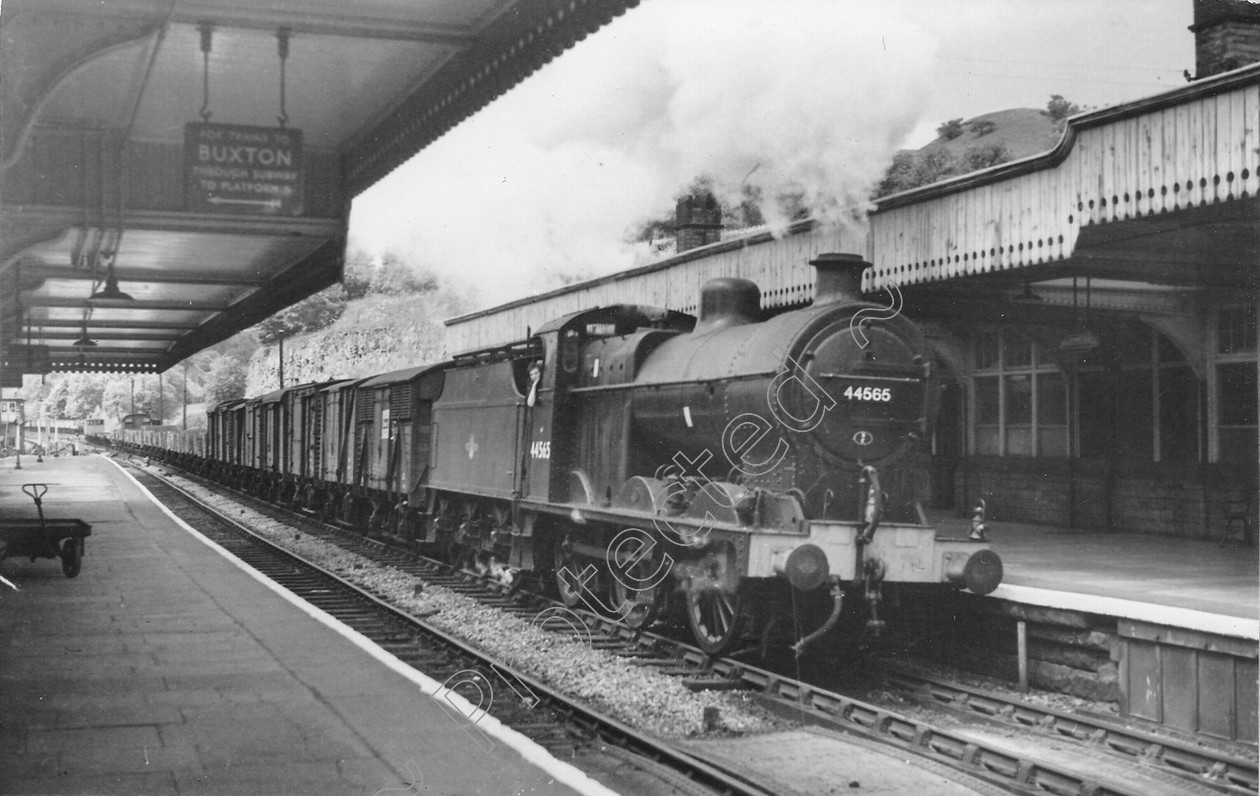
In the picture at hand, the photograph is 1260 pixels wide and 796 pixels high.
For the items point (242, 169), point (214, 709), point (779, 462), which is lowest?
point (214, 709)

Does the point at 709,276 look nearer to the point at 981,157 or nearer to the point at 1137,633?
the point at 1137,633

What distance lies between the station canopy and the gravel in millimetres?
3903

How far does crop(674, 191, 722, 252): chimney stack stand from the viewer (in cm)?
1778

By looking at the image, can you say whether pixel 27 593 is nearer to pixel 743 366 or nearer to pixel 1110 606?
pixel 743 366

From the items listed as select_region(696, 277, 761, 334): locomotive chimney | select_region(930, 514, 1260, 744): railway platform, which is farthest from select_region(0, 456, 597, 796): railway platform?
select_region(930, 514, 1260, 744): railway platform

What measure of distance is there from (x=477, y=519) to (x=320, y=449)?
9.50 meters

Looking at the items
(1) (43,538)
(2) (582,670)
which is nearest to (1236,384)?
(2) (582,670)

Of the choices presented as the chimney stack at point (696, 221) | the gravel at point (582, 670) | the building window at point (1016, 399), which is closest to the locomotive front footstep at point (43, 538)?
the gravel at point (582, 670)

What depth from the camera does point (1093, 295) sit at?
1281cm

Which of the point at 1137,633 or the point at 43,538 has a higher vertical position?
the point at 43,538

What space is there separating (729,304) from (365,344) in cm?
5114

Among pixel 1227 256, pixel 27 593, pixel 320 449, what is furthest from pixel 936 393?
pixel 320 449

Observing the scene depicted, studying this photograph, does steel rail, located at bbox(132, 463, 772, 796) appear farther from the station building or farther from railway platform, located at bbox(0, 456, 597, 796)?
the station building

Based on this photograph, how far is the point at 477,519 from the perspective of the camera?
13727mm
